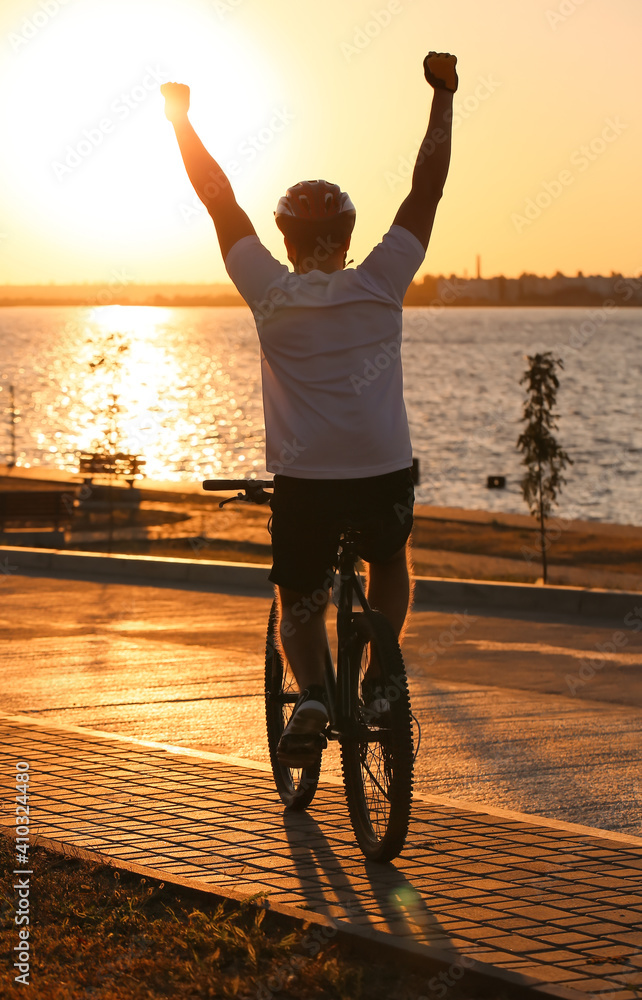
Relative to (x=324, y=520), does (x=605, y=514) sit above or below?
below

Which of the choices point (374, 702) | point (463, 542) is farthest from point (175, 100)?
point (463, 542)

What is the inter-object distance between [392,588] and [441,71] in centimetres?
168

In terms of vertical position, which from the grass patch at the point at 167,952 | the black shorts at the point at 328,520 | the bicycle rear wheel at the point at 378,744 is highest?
the black shorts at the point at 328,520

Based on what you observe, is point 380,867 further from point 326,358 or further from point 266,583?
point 266,583

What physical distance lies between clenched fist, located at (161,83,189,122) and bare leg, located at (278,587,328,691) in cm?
160

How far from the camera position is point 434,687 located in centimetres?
887

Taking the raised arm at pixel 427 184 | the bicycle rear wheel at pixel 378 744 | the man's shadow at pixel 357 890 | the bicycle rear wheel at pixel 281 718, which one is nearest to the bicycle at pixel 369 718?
the bicycle rear wheel at pixel 378 744

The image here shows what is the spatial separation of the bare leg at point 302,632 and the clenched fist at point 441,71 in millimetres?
1692

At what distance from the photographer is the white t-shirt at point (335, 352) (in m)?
4.66

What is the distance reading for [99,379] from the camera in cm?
12900

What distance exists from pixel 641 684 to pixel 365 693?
459 cm

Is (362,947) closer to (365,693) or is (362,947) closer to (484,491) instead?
(365,693)

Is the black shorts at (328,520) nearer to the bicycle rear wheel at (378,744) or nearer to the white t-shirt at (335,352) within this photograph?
the white t-shirt at (335,352)

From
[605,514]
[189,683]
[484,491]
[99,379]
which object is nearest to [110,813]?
[189,683]
